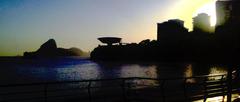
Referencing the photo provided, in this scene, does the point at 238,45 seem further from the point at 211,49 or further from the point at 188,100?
the point at 211,49

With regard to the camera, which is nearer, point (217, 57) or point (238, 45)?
point (238, 45)

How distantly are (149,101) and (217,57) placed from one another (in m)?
187

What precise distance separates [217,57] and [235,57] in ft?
627

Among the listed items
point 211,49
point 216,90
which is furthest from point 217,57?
point 216,90

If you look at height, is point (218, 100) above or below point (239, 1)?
below

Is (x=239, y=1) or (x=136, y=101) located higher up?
(x=239, y=1)

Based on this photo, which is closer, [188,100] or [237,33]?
[237,33]

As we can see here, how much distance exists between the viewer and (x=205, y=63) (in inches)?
7854

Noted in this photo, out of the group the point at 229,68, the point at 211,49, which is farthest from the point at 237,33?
the point at 211,49

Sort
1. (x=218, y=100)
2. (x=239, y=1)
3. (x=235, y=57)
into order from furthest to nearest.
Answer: (x=239, y=1), (x=218, y=100), (x=235, y=57)

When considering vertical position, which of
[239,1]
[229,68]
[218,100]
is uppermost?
[239,1]

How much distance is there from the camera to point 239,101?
12.1 meters

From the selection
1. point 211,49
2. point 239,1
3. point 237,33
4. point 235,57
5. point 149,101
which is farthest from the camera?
point 211,49

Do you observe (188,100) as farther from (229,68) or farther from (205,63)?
(205,63)
